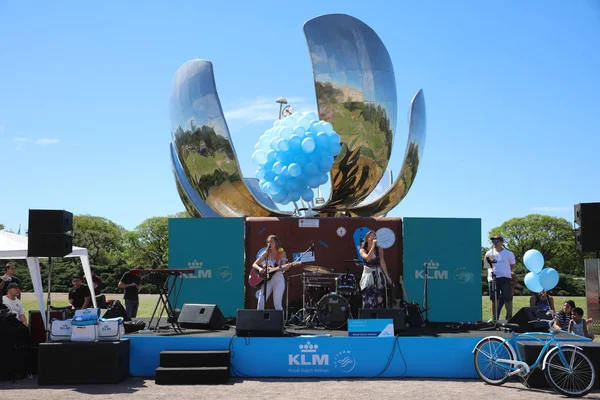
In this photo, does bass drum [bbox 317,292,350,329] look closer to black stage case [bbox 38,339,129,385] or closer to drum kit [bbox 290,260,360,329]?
drum kit [bbox 290,260,360,329]

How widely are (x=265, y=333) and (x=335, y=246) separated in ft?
12.9

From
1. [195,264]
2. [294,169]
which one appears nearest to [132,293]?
[195,264]

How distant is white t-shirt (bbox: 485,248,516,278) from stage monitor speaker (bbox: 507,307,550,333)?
104 cm

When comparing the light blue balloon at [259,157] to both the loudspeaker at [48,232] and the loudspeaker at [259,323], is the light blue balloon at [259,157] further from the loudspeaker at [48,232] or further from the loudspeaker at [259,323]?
the loudspeaker at [48,232]

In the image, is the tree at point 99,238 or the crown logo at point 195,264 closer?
the crown logo at point 195,264

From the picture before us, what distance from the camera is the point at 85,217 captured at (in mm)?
65562

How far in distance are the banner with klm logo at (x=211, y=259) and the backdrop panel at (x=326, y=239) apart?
0.23 m

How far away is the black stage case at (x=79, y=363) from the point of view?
8.78m

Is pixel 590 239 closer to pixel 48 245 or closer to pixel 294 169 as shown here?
pixel 294 169

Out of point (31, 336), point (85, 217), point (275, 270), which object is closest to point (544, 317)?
point (275, 270)

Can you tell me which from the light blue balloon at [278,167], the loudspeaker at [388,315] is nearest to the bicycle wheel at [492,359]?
the loudspeaker at [388,315]

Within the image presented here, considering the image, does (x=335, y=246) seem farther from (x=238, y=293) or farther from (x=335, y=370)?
(x=335, y=370)

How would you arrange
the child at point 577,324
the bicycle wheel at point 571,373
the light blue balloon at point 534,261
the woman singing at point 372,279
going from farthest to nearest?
the light blue balloon at point 534,261
the child at point 577,324
the woman singing at point 372,279
the bicycle wheel at point 571,373

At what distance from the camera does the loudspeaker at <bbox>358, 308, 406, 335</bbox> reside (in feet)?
32.2
